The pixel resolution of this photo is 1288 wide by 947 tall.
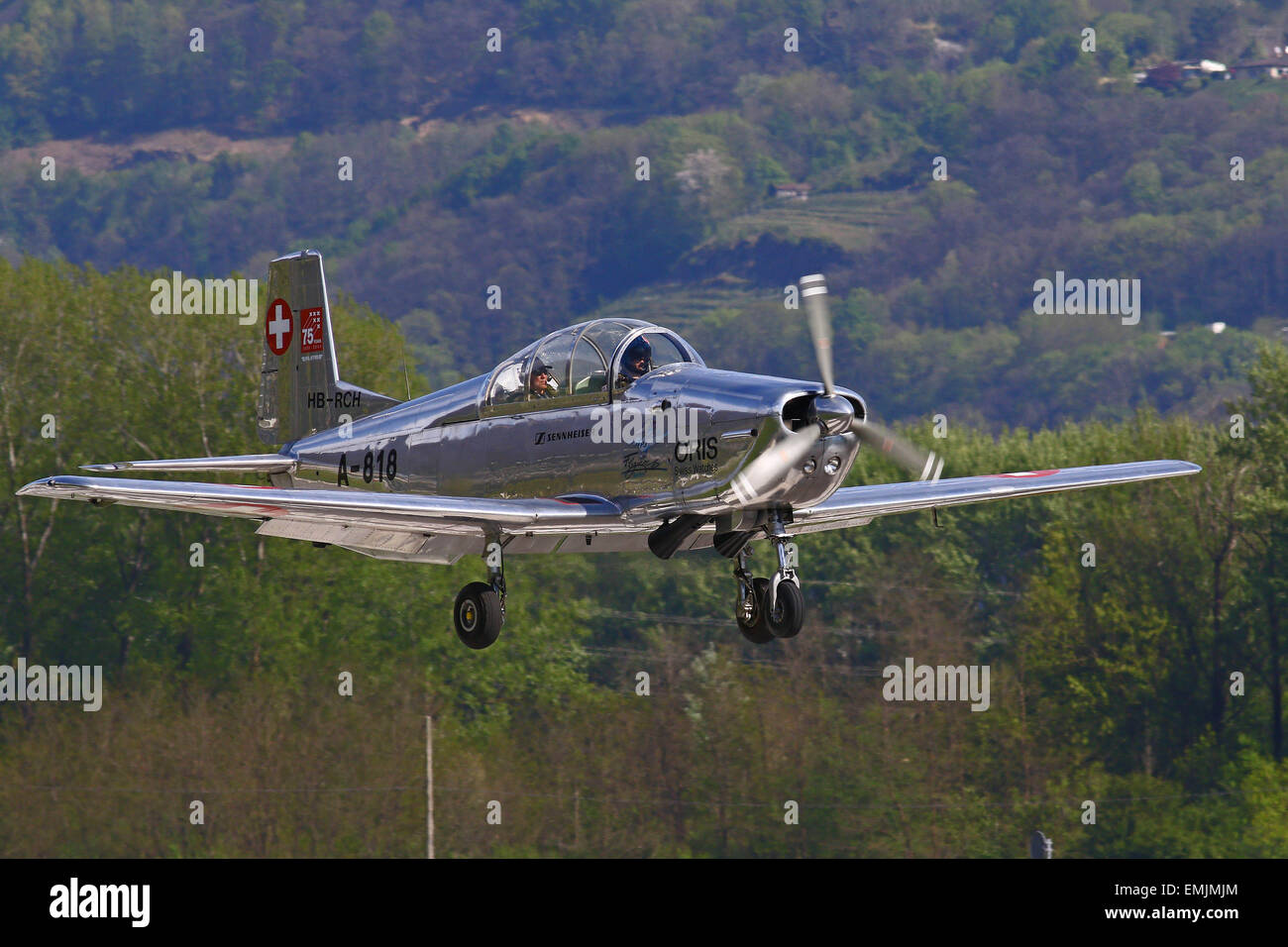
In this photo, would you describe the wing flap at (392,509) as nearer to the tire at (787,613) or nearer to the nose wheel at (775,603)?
the nose wheel at (775,603)

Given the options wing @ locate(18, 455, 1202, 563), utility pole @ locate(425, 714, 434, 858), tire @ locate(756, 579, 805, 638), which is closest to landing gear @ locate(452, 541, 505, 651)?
wing @ locate(18, 455, 1202, 563)

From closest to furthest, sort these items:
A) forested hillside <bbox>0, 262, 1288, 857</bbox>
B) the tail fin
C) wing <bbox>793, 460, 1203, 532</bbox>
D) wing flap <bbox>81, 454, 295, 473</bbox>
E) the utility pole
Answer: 1. wing <bbox>793, 460, 1203, 532</bbox>
2. wing flap <bbox>81, 454, 295, 473</bbox>
3. the tail fin
4. the utility pole
5. forested hillside <bbox>0, 262, 1288, 857</bbox>

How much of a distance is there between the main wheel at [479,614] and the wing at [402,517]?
0.57 m

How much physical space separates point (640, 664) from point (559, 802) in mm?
17351

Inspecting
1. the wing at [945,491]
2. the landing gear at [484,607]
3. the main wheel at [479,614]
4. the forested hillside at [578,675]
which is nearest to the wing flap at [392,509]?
the landing gear at [484,607]

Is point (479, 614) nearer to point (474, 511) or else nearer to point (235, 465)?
point (474, 511)

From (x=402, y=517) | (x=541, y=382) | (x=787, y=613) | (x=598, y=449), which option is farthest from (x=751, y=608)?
(x=402, y=517)

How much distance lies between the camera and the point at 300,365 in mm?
25156

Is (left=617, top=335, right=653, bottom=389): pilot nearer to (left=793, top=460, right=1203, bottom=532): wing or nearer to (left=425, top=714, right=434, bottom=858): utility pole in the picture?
(left=793, top=460, right=1203, bottom=532): wing

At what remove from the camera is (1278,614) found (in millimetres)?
66625

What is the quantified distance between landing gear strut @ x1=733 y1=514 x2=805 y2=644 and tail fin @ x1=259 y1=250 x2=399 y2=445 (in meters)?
7.56

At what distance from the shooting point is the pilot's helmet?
18.3 m
